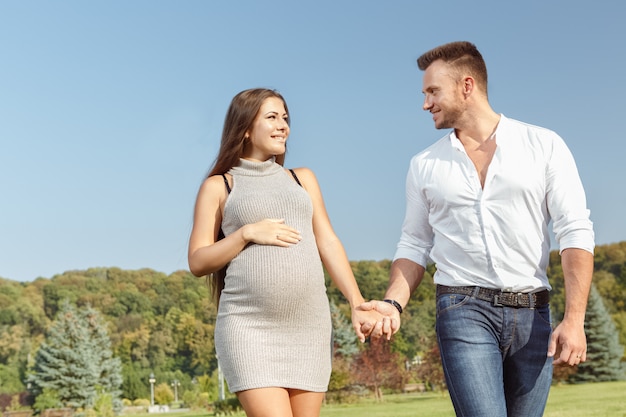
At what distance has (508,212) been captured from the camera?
424 centimetres

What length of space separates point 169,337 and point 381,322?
188 ft

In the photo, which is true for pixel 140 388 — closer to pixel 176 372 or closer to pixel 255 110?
pixel 176 372

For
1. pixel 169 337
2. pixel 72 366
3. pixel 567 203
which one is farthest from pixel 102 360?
pixel 567 203

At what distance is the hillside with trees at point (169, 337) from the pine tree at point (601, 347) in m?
0.05

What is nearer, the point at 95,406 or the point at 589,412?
the point at 589,412

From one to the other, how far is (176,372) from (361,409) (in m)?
27.8

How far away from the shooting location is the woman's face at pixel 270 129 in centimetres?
488

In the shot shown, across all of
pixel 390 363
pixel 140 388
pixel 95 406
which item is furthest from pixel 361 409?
pixel 140 388

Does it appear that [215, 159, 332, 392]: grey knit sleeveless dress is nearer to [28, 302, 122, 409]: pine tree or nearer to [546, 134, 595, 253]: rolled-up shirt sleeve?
[546, 134, 595, 253]: rolled-up shirt sleeve

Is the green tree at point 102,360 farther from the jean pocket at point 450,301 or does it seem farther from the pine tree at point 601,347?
the jean pocket at point 450,301

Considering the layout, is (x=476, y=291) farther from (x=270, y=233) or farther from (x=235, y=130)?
(x=235, y=130)

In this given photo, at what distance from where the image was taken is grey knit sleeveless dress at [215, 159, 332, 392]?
14.6ft

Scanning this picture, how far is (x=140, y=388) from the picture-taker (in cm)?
5675

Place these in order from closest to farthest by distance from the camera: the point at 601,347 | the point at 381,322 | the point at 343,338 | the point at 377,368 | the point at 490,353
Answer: the point at 490,353
the point at 381,322
the point at 377,368
the point at 601,347
the point at 343,338
